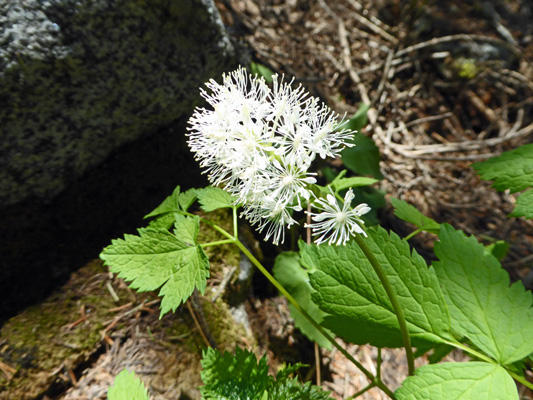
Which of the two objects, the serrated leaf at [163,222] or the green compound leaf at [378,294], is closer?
the green compound leaf at [378,294]

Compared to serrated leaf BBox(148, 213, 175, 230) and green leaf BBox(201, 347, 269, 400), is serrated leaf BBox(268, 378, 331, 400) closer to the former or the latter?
green leaf BBox(201, 347, 269, 400)

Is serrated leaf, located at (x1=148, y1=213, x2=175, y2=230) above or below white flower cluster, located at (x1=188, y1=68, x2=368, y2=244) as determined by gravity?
below

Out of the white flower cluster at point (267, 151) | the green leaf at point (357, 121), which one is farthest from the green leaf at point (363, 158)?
the white flower cluster at point (267, 151)

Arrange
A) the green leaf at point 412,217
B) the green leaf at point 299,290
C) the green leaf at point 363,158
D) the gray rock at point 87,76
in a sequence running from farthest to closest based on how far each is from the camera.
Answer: the green leaf at point 363,158 → the green leaf at point 299,290 → the green leaf at point 412,217 → the gray rock at point 87,76

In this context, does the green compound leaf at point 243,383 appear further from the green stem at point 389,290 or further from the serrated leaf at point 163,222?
the serrated leaf at point 163,222

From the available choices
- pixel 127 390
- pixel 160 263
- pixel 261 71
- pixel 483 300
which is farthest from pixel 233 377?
pixel 261 71

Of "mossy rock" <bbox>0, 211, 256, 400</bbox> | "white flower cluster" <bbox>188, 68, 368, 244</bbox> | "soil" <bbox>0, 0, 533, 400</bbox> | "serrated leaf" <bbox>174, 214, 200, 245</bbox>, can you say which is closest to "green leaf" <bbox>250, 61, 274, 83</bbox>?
"soil" <bbox>0, 0, 533, 400</bbox>

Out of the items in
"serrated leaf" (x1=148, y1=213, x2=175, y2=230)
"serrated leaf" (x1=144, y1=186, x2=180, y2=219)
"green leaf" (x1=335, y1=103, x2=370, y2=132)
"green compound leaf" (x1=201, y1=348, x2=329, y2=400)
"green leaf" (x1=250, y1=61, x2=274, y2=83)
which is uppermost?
"green leaf" (x1=250, y1=61, x2=274, y2=83)
